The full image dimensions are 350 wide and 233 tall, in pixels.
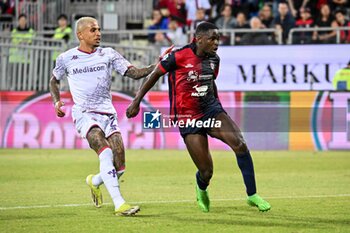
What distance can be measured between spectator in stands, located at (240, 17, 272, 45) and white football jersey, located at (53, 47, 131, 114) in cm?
1279

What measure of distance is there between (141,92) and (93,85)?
0.94 meters

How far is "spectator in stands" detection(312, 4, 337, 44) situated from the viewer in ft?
79.7

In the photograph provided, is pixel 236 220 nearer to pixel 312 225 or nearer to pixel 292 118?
pixel 312 225

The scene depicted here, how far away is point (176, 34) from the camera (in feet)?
84.1

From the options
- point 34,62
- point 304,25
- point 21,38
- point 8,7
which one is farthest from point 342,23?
point 8,7

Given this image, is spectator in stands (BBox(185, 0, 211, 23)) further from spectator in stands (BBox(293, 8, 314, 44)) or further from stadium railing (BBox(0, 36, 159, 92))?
spectator in stands (BBox(293, 8, 314, 44))

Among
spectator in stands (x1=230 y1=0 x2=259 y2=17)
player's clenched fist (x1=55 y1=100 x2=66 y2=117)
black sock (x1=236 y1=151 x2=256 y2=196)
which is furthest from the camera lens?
spectator in stands (x1=230 y1=0 x2=259 y2=17)

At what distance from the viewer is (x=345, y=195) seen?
45.1ft

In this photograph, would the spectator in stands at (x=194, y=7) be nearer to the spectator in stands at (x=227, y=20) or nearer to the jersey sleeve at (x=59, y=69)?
the spectator in stands at (x=227, y=20)

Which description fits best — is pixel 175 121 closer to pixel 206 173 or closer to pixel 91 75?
pixel 206 173

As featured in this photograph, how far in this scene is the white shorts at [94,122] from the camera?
11898mm

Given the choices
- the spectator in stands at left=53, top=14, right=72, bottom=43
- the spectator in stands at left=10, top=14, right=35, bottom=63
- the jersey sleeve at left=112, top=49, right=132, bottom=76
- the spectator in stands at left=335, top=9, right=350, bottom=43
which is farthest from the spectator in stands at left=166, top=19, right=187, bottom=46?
the jersey sleeve at left=112, top=49, right=132, bottom=76

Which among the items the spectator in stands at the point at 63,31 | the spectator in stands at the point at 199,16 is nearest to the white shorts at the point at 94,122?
the spectator in stands at the point at 63,31

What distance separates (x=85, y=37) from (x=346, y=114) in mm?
11413
